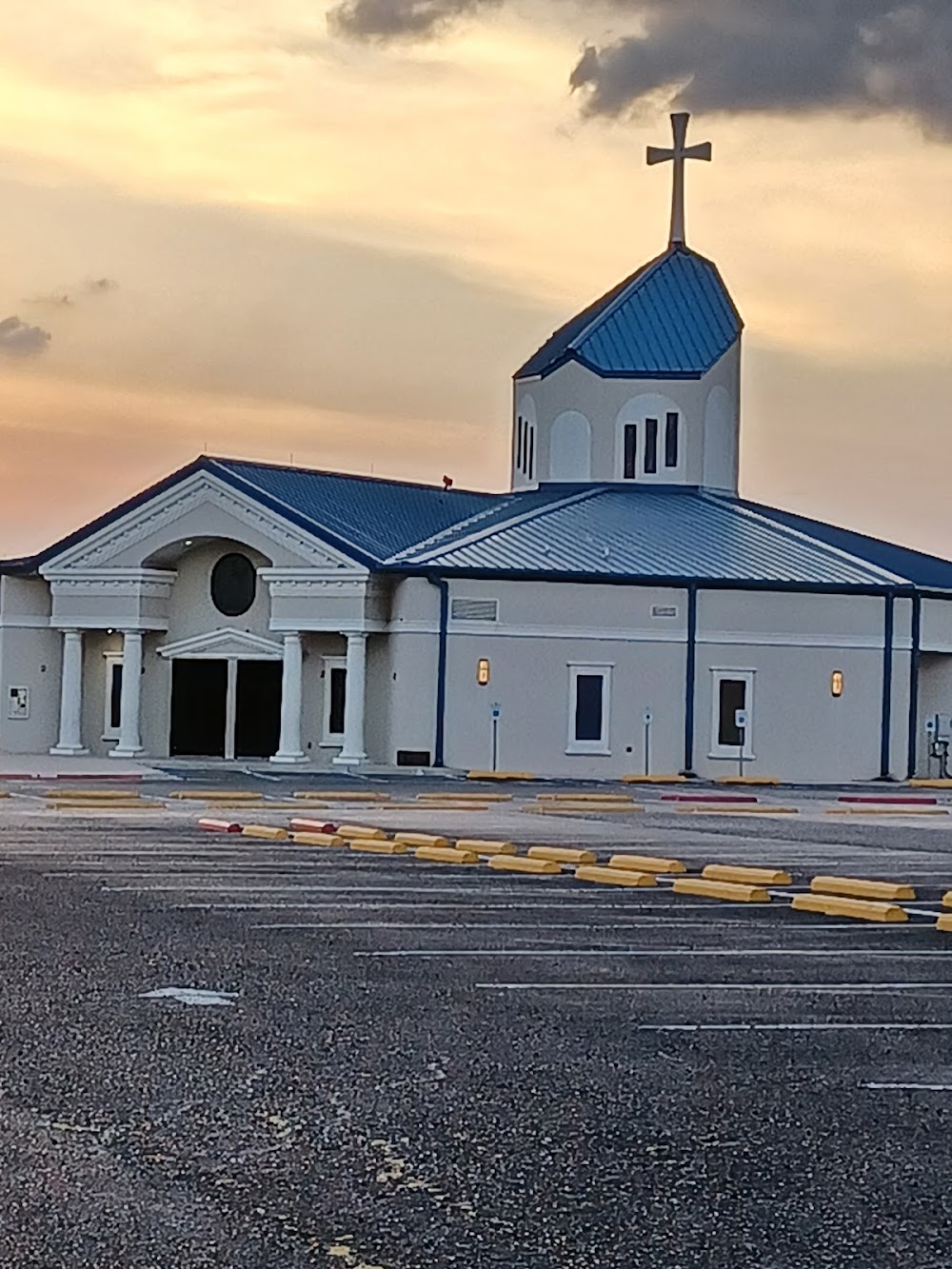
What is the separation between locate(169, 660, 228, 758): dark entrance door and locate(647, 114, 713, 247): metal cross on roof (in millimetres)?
17716

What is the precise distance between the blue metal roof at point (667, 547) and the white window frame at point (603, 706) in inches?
74.9

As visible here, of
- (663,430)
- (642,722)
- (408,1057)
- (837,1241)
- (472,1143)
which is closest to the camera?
(837,1241)

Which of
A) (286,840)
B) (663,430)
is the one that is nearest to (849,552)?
(663,430)

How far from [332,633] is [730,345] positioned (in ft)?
46.1

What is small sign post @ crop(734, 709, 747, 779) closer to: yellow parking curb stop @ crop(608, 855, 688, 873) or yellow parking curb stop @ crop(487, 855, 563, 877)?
yellow parking curb stop @ crop(608, 855, 688, 873)

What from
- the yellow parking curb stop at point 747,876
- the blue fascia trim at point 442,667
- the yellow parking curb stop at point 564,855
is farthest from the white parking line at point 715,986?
the blue fascia trim at point 442,667

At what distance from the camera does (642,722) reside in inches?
1833

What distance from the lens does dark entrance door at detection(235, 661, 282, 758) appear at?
158 feet

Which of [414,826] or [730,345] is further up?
[730,345]

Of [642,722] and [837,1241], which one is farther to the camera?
[642,722]

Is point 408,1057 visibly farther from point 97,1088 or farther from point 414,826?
point 414,826

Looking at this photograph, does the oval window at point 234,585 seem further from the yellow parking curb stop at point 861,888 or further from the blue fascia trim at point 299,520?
the yellow parking curb stop at point 861,888

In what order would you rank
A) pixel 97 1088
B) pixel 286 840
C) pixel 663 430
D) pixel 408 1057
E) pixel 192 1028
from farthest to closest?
pixel 663 430
pixel 286 840
pixel 192 1028
pixel 408 1057
pixel 97 1088

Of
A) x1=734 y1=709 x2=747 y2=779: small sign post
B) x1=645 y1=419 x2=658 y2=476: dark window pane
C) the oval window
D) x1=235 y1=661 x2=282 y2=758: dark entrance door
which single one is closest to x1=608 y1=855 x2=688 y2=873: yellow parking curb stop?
x1=734 y1=709 x2=747 y2=779: small sign post
